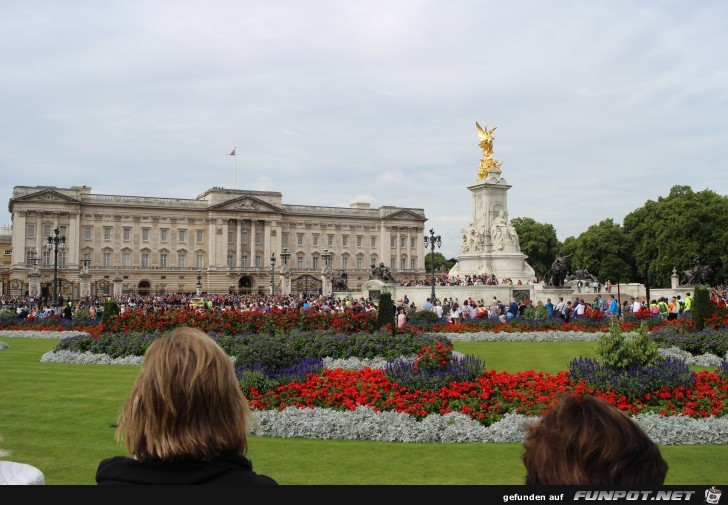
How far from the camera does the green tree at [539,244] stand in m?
91.5

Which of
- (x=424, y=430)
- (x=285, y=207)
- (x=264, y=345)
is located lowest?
(x=424, y=430)

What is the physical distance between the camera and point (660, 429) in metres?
8.90

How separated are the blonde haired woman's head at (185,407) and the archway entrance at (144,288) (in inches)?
3470

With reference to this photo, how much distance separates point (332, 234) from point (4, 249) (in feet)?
168

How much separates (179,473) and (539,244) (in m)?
91.6

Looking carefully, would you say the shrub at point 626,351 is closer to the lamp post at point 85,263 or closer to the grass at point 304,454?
the grass at point 304,454

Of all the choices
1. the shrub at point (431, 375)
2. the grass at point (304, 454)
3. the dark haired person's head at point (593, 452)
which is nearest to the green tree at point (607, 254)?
the shrub at point (431, 375)

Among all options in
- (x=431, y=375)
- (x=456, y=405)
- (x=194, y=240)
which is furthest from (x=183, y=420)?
(x=194, y=240)

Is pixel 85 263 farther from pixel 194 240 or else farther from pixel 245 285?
pixel 245 285

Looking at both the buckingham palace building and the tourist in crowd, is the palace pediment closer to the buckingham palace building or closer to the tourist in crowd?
the buckingham palace building

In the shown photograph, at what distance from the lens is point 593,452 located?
2.05 metres

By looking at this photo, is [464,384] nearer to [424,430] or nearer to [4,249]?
[424,430]

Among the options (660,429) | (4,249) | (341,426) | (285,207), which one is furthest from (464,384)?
(4,249)

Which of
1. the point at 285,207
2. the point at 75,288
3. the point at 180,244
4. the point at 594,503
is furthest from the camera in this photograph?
the point at 285,207
